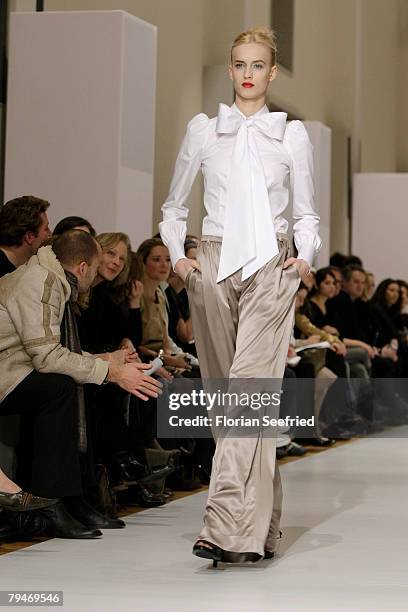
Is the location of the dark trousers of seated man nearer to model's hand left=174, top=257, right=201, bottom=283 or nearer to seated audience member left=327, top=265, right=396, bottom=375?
model's hand left=174, top=257, right=201, bottom=283

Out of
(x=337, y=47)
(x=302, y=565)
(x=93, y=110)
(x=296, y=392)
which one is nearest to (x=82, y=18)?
(x=93, y=110)

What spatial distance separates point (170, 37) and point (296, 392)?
11.8ft

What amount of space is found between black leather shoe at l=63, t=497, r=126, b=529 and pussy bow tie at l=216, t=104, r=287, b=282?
1.03 metres

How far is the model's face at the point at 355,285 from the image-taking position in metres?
10.0

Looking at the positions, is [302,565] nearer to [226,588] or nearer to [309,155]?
[226,588]

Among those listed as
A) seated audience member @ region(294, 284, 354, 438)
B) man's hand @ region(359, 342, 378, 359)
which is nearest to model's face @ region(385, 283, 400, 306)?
man's hand @ region(359, 342, 378, 359)

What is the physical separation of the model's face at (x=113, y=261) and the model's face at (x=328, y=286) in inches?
150

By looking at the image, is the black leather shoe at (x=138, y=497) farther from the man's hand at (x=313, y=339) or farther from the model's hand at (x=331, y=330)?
the model's hand at (x=331, y=330)

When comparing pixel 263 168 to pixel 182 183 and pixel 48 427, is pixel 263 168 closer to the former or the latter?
pixel 182 183

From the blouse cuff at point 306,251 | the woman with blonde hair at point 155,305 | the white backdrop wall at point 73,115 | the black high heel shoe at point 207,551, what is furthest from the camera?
the white backdrop wall at point 73,115

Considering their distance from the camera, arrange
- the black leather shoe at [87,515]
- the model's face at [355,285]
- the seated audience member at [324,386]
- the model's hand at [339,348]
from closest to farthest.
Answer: the black leather shoe at [87,515] < the seated audience member at [324,386] < the model's hand at [339,348] < the model's face at [355,285]

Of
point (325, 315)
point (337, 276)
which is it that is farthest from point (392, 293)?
point (337, 276)

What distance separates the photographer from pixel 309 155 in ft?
13.4

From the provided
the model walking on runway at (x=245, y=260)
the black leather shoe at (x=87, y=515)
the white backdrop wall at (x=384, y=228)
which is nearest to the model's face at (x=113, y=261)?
the black leather shoe at (x=87, y=515)
